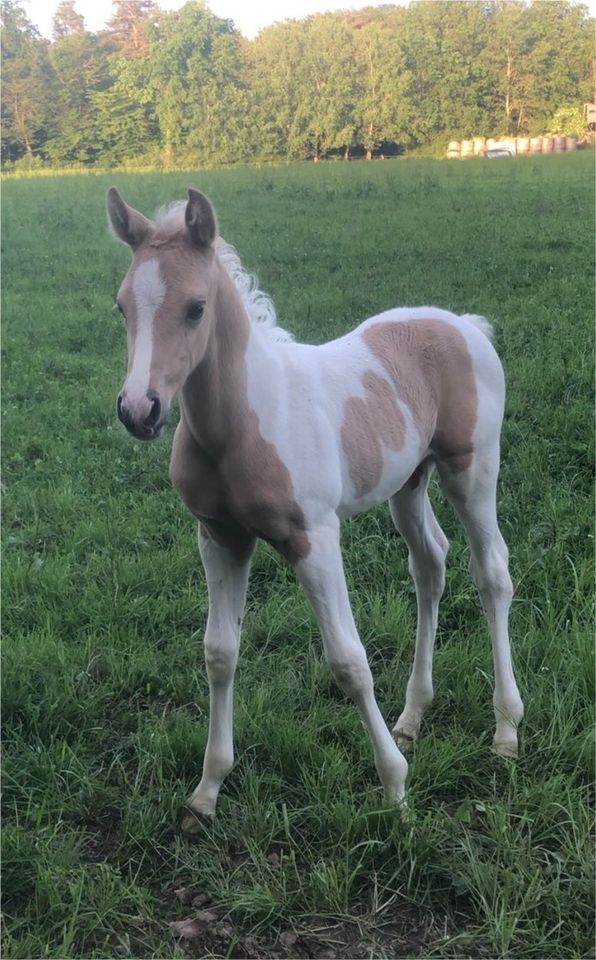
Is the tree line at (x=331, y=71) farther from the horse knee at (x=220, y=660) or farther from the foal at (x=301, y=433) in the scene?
the horse knee at (x=220, y=660)

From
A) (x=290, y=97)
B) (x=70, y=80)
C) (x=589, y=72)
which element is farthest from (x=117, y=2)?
(x=589, y=72)

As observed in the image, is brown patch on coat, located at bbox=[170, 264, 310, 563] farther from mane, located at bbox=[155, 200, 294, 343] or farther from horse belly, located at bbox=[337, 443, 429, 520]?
horse belly, located at bbox=[337, 443, 429, 520]

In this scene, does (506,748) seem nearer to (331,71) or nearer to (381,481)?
(381,481)

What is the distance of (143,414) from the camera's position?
153 centimetres

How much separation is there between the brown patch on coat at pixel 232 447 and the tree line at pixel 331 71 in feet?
15.8

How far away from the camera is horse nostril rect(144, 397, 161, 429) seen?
1.54 meters

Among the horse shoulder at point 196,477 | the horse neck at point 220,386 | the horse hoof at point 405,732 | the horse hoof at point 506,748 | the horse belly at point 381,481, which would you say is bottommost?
the horse hoof at point 405,732

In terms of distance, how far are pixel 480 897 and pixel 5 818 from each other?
1.36 meters

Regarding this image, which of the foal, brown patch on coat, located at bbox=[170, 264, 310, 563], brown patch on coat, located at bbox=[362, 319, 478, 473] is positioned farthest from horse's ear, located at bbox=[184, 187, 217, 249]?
brown patch on coat, located at bbox=[362, 319, 478, 473]

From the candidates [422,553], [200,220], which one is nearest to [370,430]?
[422,553]

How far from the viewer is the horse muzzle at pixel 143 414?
1.53m

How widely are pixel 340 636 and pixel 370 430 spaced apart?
1.94 ft

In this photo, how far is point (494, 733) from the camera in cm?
238

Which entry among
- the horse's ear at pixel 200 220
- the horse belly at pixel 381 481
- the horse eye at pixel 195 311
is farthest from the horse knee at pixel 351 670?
the horse's ear at pixel 200 220
